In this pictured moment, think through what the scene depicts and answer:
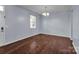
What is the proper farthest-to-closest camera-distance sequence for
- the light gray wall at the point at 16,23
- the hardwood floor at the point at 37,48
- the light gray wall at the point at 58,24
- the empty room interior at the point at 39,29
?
the light gray wall at the point at 58,24
the light gray wall at the point at 16,23
the empty room interior at the point at 39,29
the hardwood floor at the point at 37,48

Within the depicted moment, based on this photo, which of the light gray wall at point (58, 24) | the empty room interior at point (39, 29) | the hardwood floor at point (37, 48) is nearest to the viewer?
the hardwood floor at point (37, 48)

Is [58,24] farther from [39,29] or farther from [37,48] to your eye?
[37,48]

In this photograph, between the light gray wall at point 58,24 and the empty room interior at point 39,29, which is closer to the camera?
the empty room interior at point 39,29

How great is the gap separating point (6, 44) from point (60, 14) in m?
4.38

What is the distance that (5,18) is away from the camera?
3984mm

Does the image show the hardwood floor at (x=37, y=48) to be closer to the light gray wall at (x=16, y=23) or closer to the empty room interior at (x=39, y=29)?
the empty room interior at (x=39, y=29)

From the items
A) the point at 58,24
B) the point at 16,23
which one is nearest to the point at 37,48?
the point at 16,23

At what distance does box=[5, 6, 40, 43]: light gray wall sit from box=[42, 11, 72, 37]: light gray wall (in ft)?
4.19

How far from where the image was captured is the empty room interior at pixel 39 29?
3572 millimetres

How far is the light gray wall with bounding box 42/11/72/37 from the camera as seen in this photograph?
22.0 ft

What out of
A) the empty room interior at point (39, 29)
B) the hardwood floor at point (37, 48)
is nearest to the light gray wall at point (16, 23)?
the empty room interior at point (39, 29)

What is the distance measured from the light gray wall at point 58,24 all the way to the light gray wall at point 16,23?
4.19 feet

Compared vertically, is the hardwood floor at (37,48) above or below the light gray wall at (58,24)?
below
